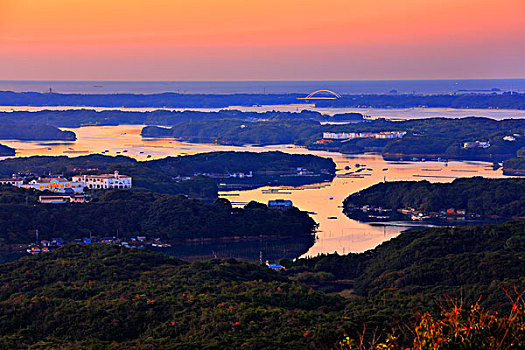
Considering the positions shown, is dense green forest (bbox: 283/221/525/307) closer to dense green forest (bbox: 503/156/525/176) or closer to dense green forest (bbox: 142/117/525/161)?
dense green forest (bbox: 503/156/525/176)

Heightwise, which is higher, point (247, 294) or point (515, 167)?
point (247, 294)

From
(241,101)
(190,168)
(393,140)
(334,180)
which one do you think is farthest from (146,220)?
(241,101)

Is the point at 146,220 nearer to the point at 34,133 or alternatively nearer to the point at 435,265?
the point at 435,265

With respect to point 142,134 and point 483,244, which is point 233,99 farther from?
point 483,244

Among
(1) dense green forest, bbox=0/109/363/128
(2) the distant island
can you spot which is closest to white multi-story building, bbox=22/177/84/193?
(2) the distant island

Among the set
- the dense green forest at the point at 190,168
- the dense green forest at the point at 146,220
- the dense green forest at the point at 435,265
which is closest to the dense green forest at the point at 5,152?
the dense green forest at the point at 190,168

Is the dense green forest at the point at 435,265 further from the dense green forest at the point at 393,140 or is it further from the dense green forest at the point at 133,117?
the dense green forest at the point at 133,117

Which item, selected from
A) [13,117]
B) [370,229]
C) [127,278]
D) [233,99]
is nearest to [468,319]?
[127,278]
